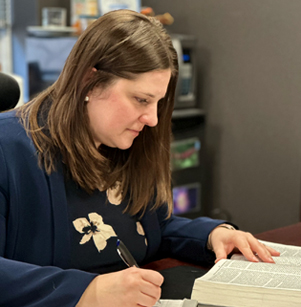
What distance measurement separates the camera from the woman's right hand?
31.9 inches

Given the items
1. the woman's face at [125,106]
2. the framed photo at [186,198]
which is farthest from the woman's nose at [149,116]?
the framed photo at [186,198]

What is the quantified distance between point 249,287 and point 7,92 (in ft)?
2.37

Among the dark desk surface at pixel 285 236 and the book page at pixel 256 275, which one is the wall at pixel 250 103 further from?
the book page at pixel 256 275

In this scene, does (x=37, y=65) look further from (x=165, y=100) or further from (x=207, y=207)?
(x=165, y=100)

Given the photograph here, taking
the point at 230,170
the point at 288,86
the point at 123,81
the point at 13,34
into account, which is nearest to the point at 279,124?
the point at 288,86

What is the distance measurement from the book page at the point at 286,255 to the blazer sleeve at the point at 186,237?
8 centimetres

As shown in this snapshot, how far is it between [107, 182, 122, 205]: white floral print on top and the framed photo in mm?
1952

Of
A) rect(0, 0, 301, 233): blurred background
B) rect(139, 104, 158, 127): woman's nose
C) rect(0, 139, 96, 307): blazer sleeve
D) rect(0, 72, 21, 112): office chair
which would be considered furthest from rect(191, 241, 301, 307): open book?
rect(0, 0, 301, 233): blurred background

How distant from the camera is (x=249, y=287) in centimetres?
89

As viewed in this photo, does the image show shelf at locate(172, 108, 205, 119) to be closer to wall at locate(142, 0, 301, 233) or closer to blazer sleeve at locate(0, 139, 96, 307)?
wall at locate(142, 0, 301, 233)

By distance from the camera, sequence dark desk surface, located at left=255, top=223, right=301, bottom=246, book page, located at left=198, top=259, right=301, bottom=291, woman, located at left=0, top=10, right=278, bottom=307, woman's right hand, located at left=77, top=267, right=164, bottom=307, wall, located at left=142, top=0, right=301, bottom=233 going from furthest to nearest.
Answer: wall, located at left=142, top=0, right=301, bottom=233 → dark desk surface, located at left=255, top=223, right=301, bottom=246 → woman, located at left=0, top=10, right=278, bottom=307 → book page, located at left=198, top=259, right=301, bottom=291 → woman's right hand, located at left=77, top=267, right=164, bottom=307

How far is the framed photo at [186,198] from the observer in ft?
10.4

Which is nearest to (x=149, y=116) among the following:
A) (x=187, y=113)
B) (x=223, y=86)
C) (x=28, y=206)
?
(x=28, y=206)

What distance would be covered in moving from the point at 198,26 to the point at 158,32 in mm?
2386
